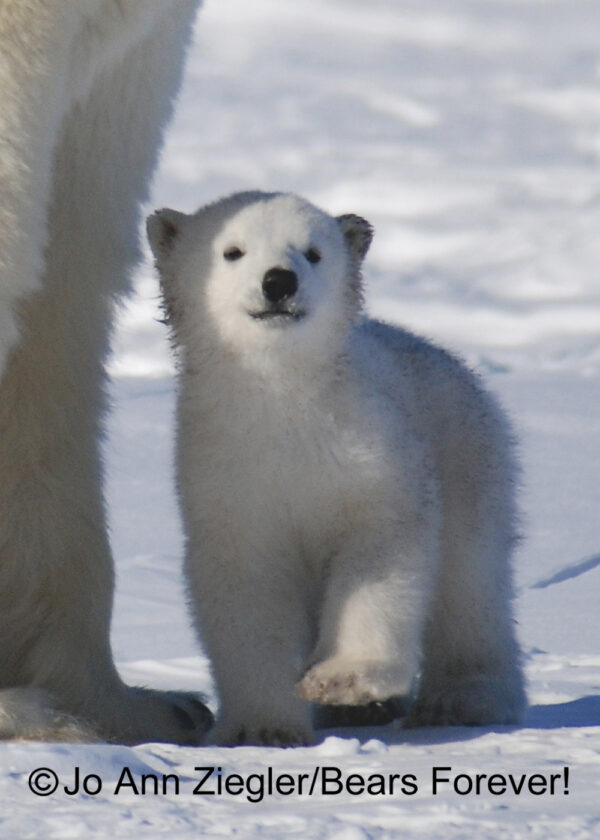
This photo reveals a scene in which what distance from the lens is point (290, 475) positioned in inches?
125

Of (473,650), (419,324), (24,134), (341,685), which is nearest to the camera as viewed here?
(24,134)

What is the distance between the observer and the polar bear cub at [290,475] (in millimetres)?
3119

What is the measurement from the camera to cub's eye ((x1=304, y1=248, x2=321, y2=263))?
3246mm

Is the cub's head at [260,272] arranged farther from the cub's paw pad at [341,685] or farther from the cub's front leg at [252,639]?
the cub's paw pad at [341,685]

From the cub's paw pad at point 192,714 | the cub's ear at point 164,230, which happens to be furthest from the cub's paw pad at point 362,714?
the cub's ear at point 164,230

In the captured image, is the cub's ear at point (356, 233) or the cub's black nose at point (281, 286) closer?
the cub's black nose at point (281, 286)

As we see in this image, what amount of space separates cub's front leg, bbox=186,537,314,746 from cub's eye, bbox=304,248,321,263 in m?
0.58

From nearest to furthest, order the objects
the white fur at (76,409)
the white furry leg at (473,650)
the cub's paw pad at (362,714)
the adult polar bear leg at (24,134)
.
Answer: the adult polar bear leg at (24,134), the cub's paw pad at (362,714), the white fur at (76,409), the white furry leg at (473,650)

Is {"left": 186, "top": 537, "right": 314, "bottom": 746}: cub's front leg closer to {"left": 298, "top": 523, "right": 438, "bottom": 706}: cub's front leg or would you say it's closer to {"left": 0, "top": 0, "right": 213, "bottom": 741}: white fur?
{"left": 298, "top": 523, "right": 438, "bottom": 706}: cub's front leg

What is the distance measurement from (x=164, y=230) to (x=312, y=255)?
1.14ft

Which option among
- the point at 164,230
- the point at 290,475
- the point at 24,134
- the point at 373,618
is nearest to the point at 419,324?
the point at 164,230

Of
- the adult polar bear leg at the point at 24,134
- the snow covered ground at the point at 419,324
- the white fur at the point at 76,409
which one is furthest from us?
the white fur at the point at 76,409

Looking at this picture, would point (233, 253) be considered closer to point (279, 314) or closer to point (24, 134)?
point (279, 314)

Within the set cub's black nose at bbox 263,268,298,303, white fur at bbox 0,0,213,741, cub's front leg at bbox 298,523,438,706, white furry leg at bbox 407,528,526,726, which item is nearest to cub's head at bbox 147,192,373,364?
cub's black nose at bbox 263,268,298,303
